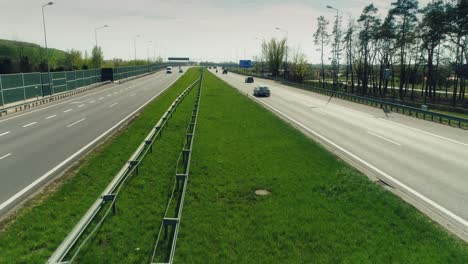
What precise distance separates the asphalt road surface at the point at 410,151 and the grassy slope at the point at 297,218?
1.07 m

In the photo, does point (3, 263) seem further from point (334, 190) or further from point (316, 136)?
point (316, 136)

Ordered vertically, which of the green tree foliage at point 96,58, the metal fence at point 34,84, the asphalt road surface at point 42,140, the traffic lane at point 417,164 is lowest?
the traffic lane at point 417,164

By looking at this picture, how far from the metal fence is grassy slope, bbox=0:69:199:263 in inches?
874

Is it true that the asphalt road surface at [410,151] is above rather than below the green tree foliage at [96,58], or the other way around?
below

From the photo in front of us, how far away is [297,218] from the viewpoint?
7.78 m

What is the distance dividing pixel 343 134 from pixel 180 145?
910 centimetres

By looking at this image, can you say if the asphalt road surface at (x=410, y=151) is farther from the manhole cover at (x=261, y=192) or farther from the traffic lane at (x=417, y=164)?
the manhole cover at (x=261, y=192)

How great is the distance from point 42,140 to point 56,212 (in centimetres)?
992

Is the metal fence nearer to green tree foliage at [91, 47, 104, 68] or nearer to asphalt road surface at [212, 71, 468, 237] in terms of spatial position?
asphalt road surface at [212, 71, 468, 237]

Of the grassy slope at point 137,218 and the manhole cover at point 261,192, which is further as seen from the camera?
the manhole cover at point 261,192

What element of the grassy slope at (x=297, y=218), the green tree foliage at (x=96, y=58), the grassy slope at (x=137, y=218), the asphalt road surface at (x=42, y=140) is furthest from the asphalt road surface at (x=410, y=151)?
the green tree foliage at (x=96, y=58)

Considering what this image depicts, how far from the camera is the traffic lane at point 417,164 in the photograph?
31.1ft

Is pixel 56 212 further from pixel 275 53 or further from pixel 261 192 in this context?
pixel 275 53

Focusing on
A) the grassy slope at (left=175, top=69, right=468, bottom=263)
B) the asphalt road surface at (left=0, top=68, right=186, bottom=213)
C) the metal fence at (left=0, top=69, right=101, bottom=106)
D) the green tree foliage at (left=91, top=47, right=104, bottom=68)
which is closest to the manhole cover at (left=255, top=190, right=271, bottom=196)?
the grassy slope at (left=175, top=69, right=468, bottom=263)
